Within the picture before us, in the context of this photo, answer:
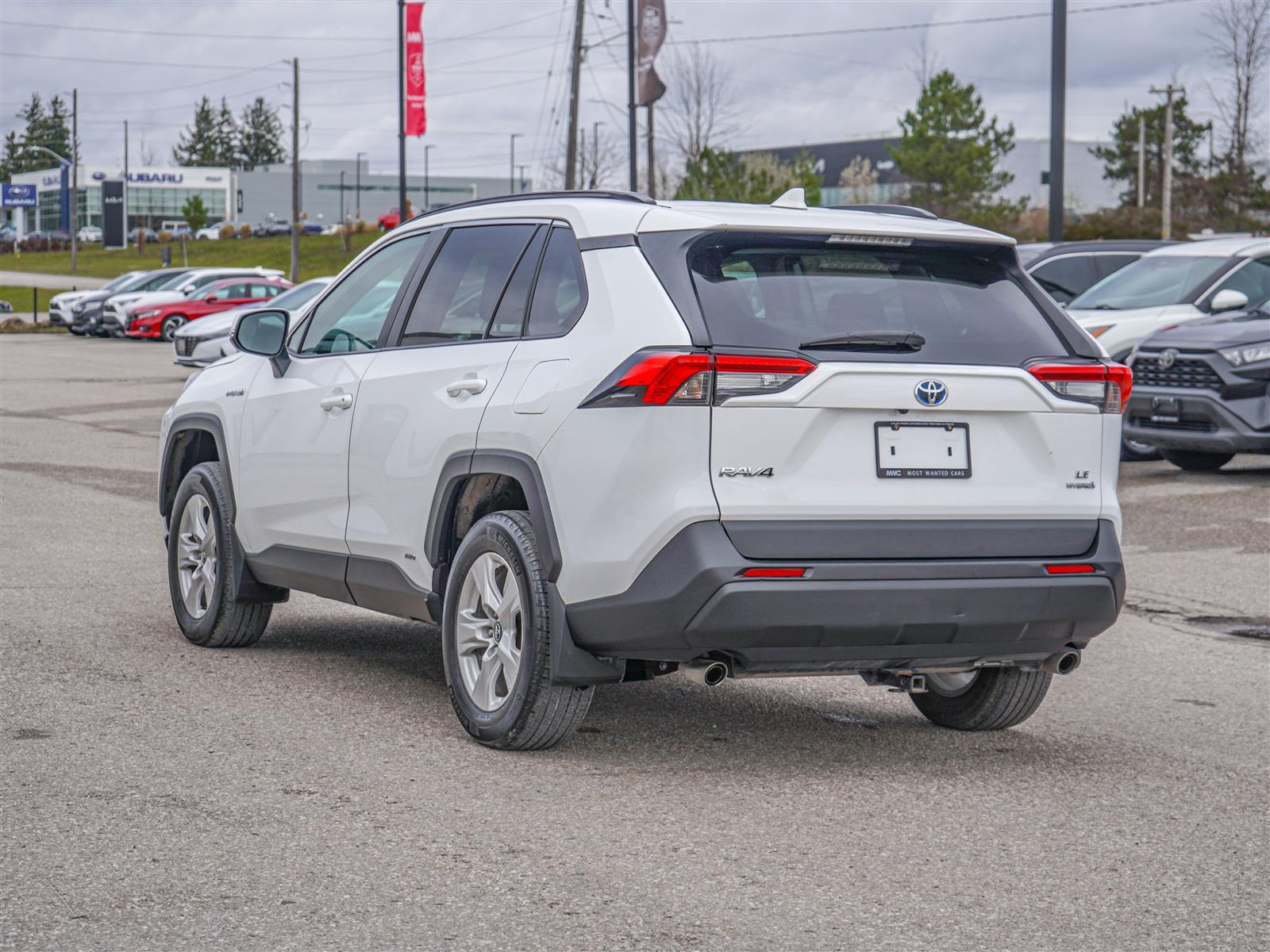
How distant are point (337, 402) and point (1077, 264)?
1439cm

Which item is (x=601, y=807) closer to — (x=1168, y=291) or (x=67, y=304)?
(x=1168, y=291)

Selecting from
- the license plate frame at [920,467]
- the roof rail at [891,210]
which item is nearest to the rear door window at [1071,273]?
the roof rail at [891,210]

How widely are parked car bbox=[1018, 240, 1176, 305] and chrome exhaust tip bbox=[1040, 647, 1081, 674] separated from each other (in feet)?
46.7

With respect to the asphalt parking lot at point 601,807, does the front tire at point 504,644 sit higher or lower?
higher

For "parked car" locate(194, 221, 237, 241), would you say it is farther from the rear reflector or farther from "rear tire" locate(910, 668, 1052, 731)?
the rear reflector

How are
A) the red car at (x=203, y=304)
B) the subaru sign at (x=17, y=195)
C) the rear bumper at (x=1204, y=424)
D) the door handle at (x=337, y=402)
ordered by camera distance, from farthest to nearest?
the subaru sign at (x=17, y=195), the red car at (x=203, y=304), the rear bumper at (x=1204, y=424), the door handle at (x=337, y=402)

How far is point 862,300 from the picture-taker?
5.25 meters

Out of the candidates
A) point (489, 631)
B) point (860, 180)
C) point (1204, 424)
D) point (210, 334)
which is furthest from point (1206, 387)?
point (860, 180)

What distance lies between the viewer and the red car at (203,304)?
37625mm

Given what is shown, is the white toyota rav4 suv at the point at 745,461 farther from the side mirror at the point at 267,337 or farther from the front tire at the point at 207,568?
the front tire at the point at 207,568

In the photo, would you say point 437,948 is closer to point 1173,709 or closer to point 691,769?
point 691,769

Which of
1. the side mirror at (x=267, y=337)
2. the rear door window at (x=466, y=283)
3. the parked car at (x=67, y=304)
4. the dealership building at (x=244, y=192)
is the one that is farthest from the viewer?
the dealership building at (x=244, y=192)

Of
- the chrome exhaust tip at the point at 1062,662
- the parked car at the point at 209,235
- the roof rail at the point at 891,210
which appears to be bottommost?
the chrome exhaust tip at the point at 1062,662

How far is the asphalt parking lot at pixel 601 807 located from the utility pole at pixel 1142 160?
87593 mm
